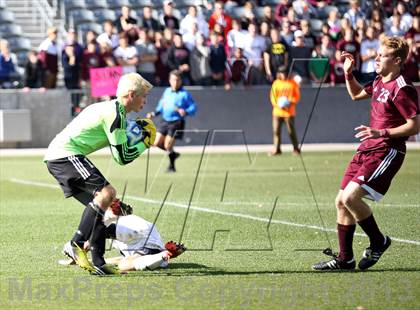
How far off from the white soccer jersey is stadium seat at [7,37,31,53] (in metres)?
19.9

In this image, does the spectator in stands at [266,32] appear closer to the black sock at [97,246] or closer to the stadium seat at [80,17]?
the stadium seat at [80,17]

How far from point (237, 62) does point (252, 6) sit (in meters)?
2.30

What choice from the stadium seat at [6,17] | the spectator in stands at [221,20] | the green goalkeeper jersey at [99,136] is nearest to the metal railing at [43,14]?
the stadium seat at [6,17]

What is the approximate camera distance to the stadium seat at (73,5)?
2989 cm

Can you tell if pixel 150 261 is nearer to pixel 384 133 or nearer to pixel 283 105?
pixel 384 133

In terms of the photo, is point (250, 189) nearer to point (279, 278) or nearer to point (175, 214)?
point (175, 214)

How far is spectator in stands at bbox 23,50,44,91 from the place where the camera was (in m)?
26.3

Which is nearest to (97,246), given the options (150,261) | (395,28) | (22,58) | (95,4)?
(150,261)

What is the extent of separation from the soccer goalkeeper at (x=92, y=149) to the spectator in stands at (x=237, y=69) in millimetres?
17003

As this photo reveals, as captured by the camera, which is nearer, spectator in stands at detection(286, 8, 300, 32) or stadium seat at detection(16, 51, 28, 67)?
spectator in stands at detection(286, 8, 300, 32)

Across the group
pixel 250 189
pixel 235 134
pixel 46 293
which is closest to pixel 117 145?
pixel 46 293

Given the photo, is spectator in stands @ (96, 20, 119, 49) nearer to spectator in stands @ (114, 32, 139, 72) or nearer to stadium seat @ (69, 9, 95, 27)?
spectator in stands @ (114, 32, 139, 72)

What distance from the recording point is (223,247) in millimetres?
11406

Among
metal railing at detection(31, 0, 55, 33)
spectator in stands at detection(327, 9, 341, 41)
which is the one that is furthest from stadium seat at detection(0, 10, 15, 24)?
spectator in stands at detection(327, 9, 341, 41)
